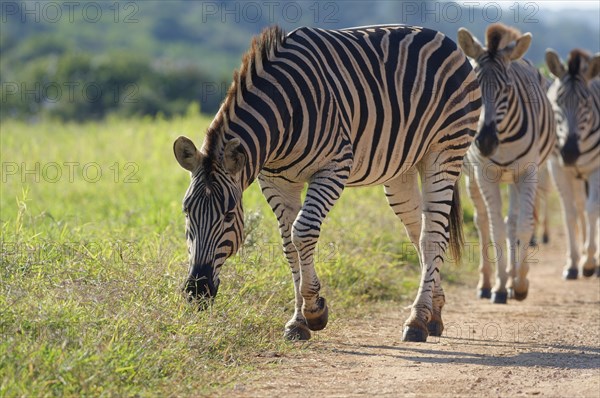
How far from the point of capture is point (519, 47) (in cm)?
906

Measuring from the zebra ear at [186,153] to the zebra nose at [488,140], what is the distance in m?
3.57

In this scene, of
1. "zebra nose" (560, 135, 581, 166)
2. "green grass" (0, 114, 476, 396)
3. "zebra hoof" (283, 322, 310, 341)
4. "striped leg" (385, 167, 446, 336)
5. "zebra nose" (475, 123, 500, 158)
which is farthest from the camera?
"zebra nose" (560, 135, 581, 166)

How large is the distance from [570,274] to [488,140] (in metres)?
2.92

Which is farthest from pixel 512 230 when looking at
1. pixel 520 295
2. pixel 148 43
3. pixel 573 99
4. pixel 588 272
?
pixel 148 43

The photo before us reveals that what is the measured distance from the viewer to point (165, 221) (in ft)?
30.8

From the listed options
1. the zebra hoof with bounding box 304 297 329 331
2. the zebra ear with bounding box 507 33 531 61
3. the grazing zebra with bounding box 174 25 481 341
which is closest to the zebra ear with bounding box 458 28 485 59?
the zebra ear with bounding box 507 33 531 61

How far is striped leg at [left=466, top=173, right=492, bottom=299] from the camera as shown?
9.52 m

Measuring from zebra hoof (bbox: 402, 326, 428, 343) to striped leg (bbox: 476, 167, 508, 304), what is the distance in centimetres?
248

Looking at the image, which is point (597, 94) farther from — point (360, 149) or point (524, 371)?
point (524, 371)

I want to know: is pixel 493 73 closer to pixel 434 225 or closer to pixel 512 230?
pixel 512 230

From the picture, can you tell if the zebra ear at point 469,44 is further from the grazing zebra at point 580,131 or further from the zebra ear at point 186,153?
the zebra ear at point 186,153

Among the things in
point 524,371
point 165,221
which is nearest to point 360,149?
point 524,371

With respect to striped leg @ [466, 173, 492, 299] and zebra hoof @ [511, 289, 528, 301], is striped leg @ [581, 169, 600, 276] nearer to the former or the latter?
striped leg @ [466, 173, 492, 299]

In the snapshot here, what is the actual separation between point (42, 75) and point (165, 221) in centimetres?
3901
